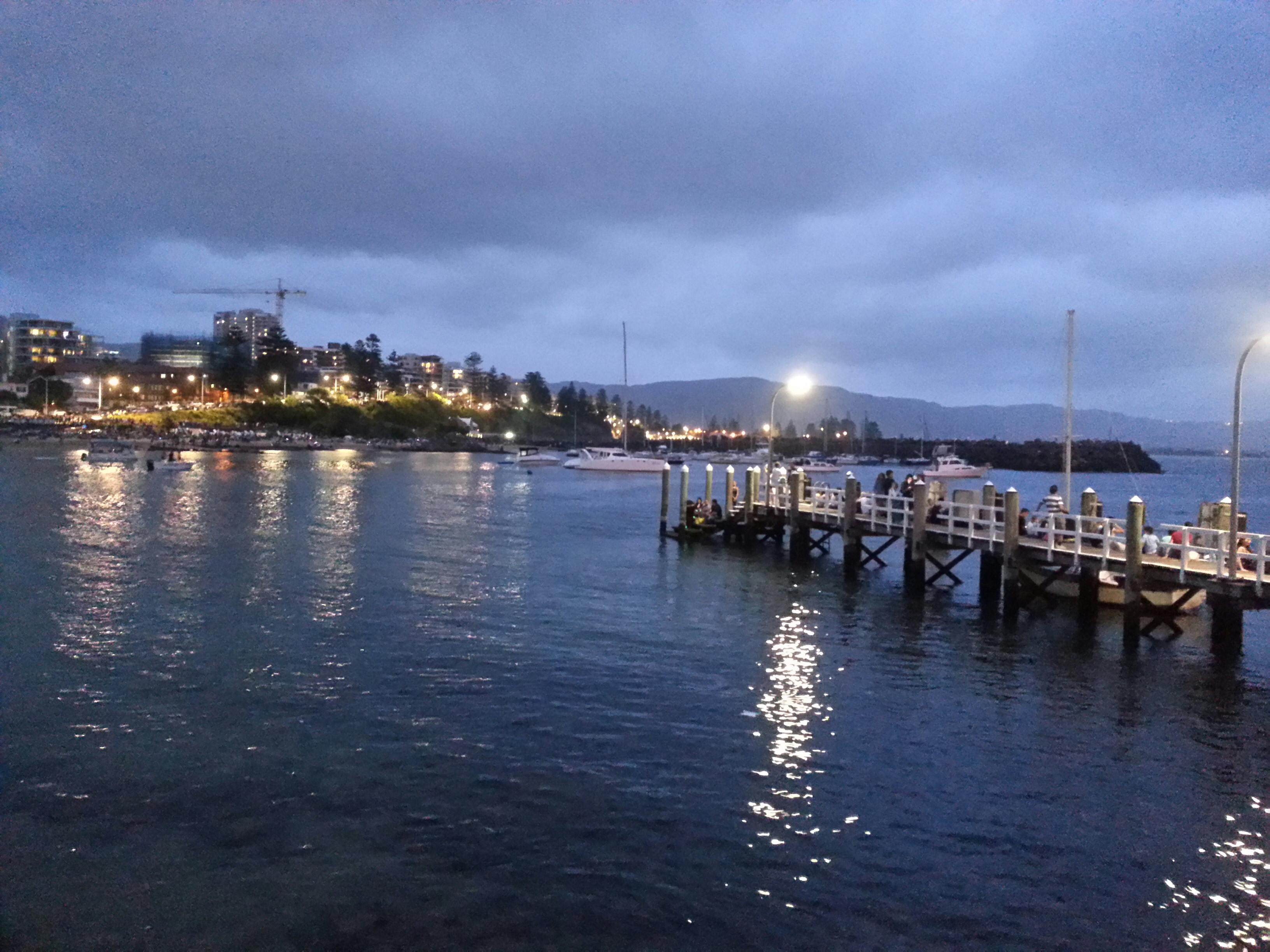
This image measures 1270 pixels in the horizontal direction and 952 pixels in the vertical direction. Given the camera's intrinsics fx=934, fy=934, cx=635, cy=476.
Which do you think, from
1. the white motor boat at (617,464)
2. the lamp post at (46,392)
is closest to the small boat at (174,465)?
the white motor boat at (617,464)

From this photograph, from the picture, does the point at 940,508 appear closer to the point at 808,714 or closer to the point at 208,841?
the point at 808,714

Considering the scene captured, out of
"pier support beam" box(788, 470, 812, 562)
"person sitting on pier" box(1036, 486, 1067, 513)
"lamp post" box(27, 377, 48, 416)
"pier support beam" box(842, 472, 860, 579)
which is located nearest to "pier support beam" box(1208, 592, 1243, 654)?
"person sitting on pier" box(1036, 486, 1067, 513)

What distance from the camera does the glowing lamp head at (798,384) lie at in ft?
114

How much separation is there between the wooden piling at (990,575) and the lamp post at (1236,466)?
6.97m

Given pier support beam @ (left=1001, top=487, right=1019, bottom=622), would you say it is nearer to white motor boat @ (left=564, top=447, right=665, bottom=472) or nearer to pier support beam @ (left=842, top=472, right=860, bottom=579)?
pier support beam @ (left=842, top=472, right=860, bottom=579)

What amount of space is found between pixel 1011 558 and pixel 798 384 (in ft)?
39.4

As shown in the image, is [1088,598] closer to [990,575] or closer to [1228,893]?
[990,575]

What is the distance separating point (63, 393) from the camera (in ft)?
600

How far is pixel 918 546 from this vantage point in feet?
96.9

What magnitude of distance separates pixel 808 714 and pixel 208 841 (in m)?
9.70

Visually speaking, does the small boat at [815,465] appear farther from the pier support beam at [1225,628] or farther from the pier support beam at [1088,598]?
the pier support beam at [1225,628]

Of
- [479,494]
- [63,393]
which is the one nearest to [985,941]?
[479,494]

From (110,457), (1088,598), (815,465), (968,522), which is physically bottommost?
(1088,598)

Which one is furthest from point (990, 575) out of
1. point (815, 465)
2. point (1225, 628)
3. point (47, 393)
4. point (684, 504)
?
point (47, 393)
